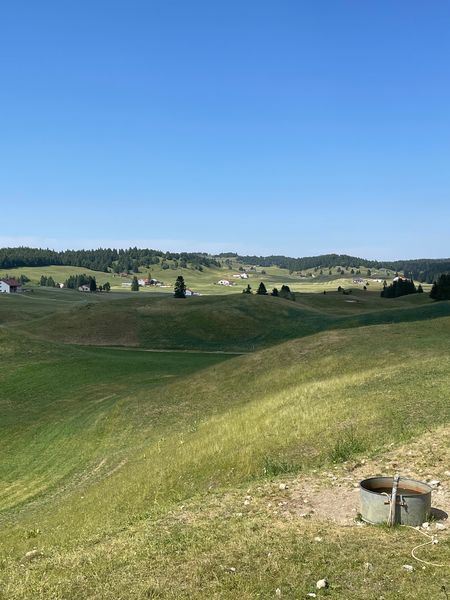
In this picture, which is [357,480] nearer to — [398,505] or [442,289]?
[398,505]

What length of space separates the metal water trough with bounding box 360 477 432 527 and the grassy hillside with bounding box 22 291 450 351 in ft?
221

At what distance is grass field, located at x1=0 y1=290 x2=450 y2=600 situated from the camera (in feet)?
33.5

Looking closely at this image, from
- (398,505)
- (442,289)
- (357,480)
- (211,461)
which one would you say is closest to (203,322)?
(442,289)

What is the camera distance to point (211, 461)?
21.4 m

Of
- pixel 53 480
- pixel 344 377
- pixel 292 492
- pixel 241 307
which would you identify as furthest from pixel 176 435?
pixel 241 307

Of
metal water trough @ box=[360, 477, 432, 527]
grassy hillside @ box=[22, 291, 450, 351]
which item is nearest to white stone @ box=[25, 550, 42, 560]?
metal water trough @ box=[360, 477, 432, 527]

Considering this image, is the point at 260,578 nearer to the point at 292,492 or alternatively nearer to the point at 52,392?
the point at 292,492

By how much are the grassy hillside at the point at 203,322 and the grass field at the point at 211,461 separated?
23.9 m

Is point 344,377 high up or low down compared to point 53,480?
up

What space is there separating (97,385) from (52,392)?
12.8 feet

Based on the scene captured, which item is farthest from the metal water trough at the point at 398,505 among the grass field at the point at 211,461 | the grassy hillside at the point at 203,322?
the grassy hillside at the point at 203,322

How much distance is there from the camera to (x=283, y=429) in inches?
914

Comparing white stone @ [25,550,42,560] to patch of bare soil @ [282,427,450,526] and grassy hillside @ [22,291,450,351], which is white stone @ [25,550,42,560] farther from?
grassy hillside @ [22,291,450,351]

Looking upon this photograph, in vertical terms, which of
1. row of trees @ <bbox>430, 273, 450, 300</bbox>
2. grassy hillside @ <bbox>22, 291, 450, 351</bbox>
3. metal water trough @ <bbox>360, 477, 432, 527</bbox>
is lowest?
grassy hillside @ <bbox>22, 291, 450, 351</bbox>
